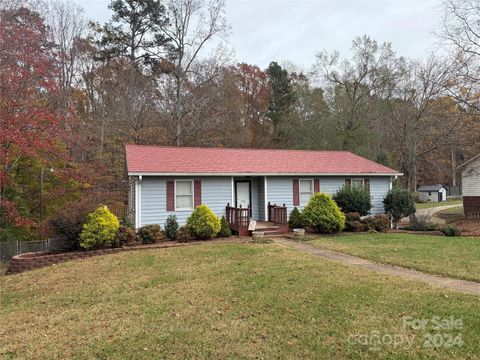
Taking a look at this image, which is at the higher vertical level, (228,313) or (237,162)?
(237,162)

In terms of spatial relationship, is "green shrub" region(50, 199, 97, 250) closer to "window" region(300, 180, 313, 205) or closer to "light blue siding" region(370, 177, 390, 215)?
"window" region(300, 180, 313, 205)

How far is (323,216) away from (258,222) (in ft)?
10.6

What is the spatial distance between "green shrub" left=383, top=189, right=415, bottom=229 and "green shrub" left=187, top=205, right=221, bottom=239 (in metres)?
9.80

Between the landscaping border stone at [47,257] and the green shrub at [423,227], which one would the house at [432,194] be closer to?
the green shrub at [423,227]

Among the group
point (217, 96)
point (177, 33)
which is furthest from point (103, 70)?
point (217, 96)

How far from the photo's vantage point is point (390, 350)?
4.16 m

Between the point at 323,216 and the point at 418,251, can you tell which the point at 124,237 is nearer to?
the point at 323,216

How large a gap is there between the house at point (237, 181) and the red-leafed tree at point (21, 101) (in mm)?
3449

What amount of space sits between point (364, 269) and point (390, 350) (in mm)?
4162

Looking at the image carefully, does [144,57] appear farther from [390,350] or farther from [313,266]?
[390,350]

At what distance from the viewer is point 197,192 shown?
1462cm

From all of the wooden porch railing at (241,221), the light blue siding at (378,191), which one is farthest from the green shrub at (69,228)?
the light blue siding at (378,191)

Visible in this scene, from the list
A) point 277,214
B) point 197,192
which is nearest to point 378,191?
point 277,214

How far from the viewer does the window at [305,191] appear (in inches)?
671
